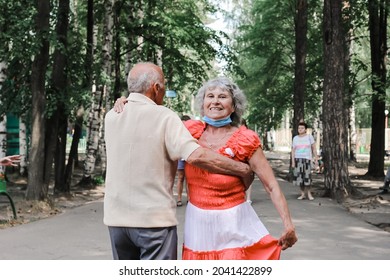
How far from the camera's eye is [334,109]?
16.3 m

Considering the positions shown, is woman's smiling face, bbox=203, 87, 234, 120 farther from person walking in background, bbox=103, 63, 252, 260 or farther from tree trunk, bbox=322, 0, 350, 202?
tree trunk, bbox=322, 0, 350, 202

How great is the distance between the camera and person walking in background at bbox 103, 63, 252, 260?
379 centimetres

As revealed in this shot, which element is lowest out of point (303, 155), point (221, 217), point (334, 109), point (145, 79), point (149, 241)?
point (149, 241)

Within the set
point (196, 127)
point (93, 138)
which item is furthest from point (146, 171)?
point (93, 138)

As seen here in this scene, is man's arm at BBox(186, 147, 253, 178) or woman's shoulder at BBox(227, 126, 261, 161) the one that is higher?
woman's shoulder at BBox(227, 126, 261, 161)

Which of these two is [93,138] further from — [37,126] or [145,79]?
[145,79]

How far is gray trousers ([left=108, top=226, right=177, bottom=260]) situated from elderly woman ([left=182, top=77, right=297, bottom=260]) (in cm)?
26

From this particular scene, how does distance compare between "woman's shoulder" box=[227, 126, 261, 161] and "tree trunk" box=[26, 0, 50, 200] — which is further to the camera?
"tree trunk" box=[26, 0, 50, 200]

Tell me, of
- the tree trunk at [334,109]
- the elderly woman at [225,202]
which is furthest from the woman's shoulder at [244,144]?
the tree trunk at [334,109]

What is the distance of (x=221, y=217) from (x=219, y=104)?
2.34ft

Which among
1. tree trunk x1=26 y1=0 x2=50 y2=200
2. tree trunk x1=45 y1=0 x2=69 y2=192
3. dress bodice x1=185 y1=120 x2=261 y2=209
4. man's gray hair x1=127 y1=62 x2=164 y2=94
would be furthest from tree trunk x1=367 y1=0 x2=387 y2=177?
man's gray hair x1=127 y1=62 x2=164 y2=94
